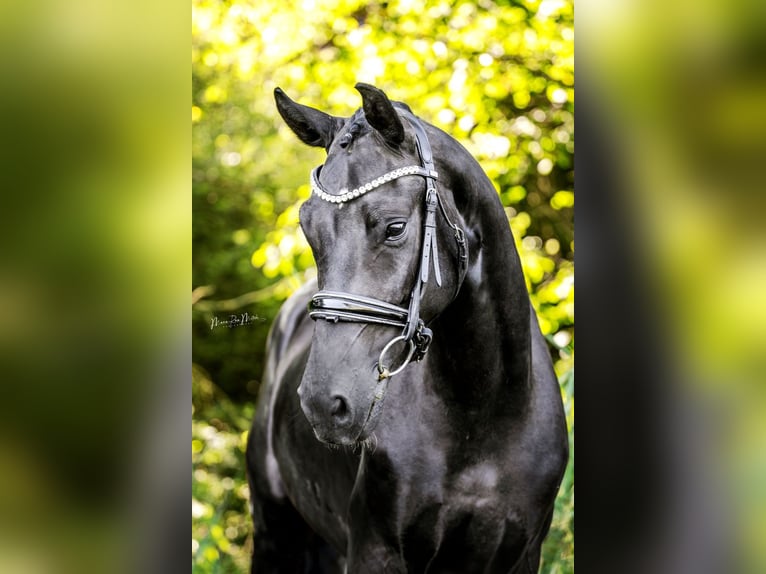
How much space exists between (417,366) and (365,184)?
0.67 metres

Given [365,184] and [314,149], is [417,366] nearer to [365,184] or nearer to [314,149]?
[365,184]

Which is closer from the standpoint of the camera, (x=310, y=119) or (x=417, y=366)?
(x=310, y=119)

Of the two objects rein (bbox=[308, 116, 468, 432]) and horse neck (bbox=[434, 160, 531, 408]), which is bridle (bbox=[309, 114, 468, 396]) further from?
horse neck (bbox=[434, 160, 531, 408])

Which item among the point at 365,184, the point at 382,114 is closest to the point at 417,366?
the point at 365,184

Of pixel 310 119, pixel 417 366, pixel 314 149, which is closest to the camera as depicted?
pixel 310 119

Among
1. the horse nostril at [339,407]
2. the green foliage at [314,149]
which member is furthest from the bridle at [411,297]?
the green foliage at [314,149]

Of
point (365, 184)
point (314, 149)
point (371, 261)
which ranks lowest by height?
point (371, 261)

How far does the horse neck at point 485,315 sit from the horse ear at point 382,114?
299 millimetres

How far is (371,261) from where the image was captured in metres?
1.98

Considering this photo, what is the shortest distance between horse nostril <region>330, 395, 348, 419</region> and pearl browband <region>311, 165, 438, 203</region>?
0.50 meters

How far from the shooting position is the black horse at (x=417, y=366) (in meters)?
1.96

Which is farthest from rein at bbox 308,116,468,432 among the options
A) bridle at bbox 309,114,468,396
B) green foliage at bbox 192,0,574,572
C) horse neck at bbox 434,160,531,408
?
green foliage at bbox 192,0,574,572
